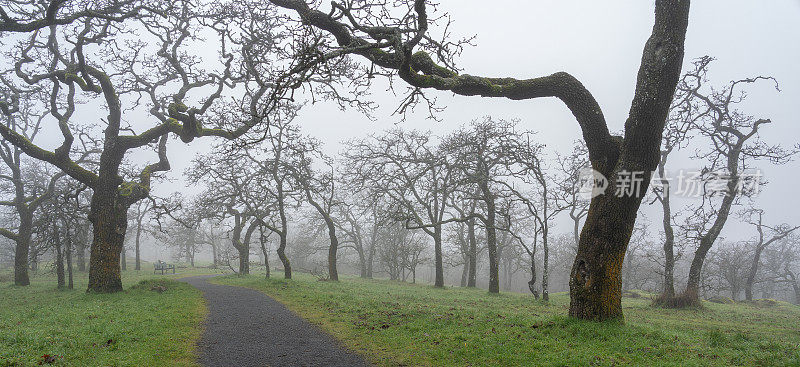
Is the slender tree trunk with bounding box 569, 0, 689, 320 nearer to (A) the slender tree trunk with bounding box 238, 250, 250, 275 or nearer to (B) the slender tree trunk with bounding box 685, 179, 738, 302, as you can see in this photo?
(B) the slender tree trunk with bounding box 685, 179, 738, 302

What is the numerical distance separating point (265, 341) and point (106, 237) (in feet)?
37.7

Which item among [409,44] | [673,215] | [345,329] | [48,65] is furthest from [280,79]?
[673,215]

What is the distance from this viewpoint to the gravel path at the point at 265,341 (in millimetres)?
6391

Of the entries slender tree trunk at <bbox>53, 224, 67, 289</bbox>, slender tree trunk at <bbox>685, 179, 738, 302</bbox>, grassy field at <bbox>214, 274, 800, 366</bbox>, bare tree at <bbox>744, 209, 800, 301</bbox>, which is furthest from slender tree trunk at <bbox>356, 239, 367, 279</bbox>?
bare tree at <bbox>744, 209, 800, 301</bbox>

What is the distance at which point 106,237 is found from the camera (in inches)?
574

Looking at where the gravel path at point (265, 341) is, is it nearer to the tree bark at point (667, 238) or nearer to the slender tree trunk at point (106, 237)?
the slender tree trunk at point (106, 237)

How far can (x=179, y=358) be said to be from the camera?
260 inches

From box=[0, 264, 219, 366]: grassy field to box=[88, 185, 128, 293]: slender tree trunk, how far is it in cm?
138

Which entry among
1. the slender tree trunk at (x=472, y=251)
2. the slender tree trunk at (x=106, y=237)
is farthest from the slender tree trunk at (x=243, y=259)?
the slender tree trunk at (x=472, y=251)

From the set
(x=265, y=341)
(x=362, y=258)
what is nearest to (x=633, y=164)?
(x=265, y=341)

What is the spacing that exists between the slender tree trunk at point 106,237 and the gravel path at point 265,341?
6.09m

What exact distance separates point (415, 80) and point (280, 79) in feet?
8.65

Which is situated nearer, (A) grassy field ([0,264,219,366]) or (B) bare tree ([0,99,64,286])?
(A) grassy field ([0,264,219,366])

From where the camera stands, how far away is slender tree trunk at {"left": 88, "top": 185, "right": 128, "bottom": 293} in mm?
14336
